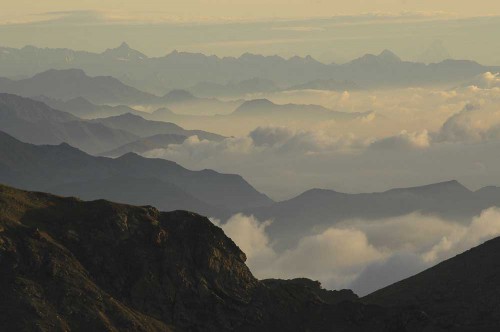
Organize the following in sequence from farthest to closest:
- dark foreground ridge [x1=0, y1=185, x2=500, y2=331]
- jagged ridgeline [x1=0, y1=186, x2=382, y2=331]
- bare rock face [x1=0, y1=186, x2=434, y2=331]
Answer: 1. dark foreground ridge [x1=0, y1=185, x2=500, y2=331]
2. bare rock face [x1=0, y1=186, x2=434, y2=331]
3. jagged ridgeline [x1=0, y1=186, x2=382, y2=331]

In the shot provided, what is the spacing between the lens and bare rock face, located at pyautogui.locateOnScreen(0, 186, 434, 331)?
16012cm

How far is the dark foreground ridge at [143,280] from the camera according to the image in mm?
160500

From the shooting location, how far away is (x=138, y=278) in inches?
7008

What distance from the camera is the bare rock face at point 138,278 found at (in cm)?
16012

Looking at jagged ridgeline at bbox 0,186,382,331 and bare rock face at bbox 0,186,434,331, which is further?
bare rock face at bbox 0,186,434,331

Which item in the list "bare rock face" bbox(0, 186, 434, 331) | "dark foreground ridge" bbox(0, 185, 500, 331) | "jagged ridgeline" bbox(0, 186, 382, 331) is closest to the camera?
"jagged ridgeline" bbox(0, 186, 382, 331)

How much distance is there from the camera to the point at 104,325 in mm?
155750

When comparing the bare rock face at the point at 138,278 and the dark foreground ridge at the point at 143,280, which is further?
the dark foreground ridge at the point at 143,280

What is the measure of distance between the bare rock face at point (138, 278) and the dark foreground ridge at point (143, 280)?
20 centimetres

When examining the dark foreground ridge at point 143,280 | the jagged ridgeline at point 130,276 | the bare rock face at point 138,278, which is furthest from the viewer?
the dark foreground ridge at point 143,280

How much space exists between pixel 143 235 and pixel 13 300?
37379mm

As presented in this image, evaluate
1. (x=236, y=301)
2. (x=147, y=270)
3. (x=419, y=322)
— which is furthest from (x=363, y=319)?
(x=147, y=270)

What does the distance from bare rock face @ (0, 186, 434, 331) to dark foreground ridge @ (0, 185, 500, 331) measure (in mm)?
198

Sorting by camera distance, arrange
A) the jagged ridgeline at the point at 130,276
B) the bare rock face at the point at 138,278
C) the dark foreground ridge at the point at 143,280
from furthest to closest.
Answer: the dark foreground ridge at the point at 143,280
the bare rock face at the point at 138,278
the jagged ridgeline at the point at 130,276
